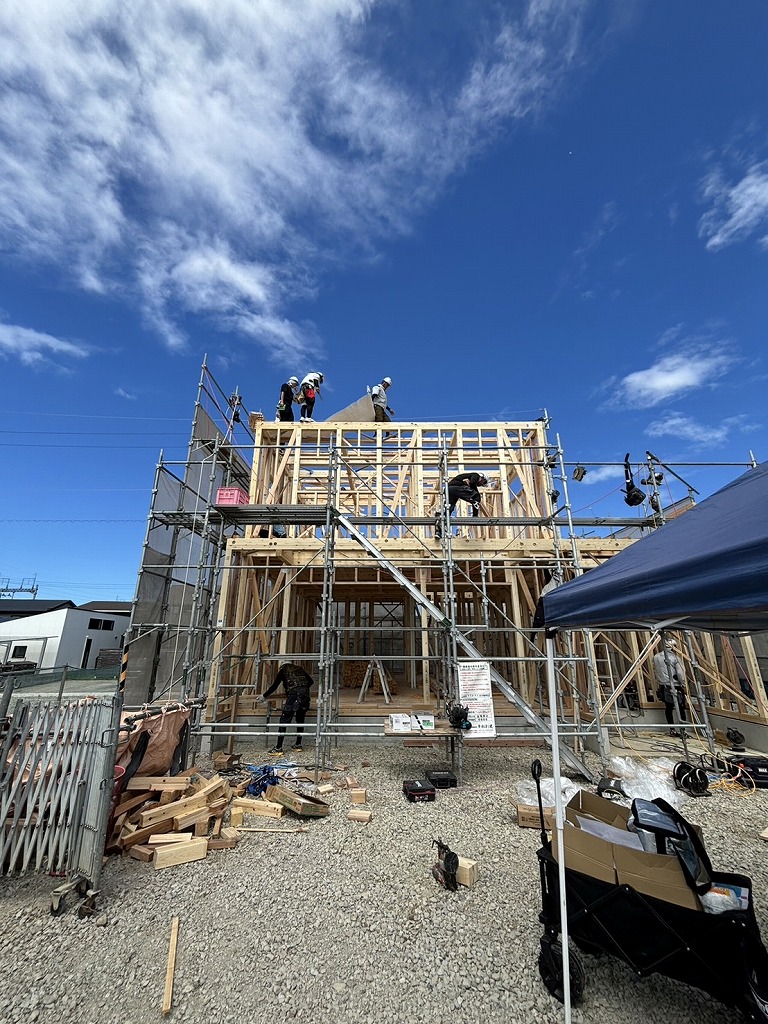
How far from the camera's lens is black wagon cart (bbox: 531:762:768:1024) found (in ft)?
7.20

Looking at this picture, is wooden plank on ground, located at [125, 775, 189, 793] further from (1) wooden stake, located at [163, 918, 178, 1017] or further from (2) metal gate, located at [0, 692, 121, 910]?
(1) wooden stake, located at [163, 918, 178, 1017]

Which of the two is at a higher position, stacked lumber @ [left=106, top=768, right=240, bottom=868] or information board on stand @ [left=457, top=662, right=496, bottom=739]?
information board on stand @ [left=457, top=662, right=496, bottom=739]

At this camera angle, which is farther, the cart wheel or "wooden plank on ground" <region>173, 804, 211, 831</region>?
"wooden plank on ground" <region>173, 804, 211, 831</region>

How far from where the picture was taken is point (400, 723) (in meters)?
6.79

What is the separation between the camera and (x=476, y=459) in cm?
1155

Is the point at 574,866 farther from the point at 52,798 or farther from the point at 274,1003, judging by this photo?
the point at 52,798

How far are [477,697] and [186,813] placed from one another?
4201 millimetres

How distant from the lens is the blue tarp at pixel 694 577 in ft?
6.14

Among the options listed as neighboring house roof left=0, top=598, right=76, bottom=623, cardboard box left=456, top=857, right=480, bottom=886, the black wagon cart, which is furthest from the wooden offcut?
neighboring house roof left=0, top=598, right=76, bottom=623

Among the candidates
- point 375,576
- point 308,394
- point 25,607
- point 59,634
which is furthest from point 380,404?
point 25,607

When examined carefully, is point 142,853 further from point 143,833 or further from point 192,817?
point 192,817

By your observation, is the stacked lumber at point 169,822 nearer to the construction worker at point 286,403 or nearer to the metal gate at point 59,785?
the metal gate at point 59,785

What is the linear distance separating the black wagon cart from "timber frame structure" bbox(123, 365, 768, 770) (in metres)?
4.02

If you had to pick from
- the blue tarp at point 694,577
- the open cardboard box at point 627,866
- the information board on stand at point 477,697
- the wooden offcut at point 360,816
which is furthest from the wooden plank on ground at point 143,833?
the blue tarp at point 694,577
